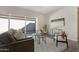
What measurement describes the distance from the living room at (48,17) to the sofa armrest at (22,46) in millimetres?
38

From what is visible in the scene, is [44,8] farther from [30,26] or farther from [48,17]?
[30,26]

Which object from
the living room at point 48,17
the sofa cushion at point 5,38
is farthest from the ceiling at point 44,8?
the sofa cushion at point 5,38

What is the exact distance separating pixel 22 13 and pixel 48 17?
1.33 ft

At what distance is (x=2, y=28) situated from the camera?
1.48 metres

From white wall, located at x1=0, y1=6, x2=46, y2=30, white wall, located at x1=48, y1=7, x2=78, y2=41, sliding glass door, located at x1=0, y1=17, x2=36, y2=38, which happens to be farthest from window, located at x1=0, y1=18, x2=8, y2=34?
white wall, located at x1=48, y1=7, x2=78, y2=41

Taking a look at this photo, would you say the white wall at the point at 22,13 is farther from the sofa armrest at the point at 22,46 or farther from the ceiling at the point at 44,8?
the sofa armrest at the point at 22,46

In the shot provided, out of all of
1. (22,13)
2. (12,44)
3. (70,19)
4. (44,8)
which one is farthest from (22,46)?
(70,19)

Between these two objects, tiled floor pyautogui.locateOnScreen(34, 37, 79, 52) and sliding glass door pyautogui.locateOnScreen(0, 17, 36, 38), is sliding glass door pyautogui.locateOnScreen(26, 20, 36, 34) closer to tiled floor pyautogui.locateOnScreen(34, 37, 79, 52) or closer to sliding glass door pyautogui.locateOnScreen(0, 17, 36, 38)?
sliding glass door pyautogui.locateOnScreen(0, 17, 36, 38)

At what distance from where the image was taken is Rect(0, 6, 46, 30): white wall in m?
1.46

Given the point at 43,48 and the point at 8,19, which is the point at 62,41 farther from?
the point at 8,19

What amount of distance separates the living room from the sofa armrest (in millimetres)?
38

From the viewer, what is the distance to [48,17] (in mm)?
1547

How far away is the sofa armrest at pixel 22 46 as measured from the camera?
148cm
